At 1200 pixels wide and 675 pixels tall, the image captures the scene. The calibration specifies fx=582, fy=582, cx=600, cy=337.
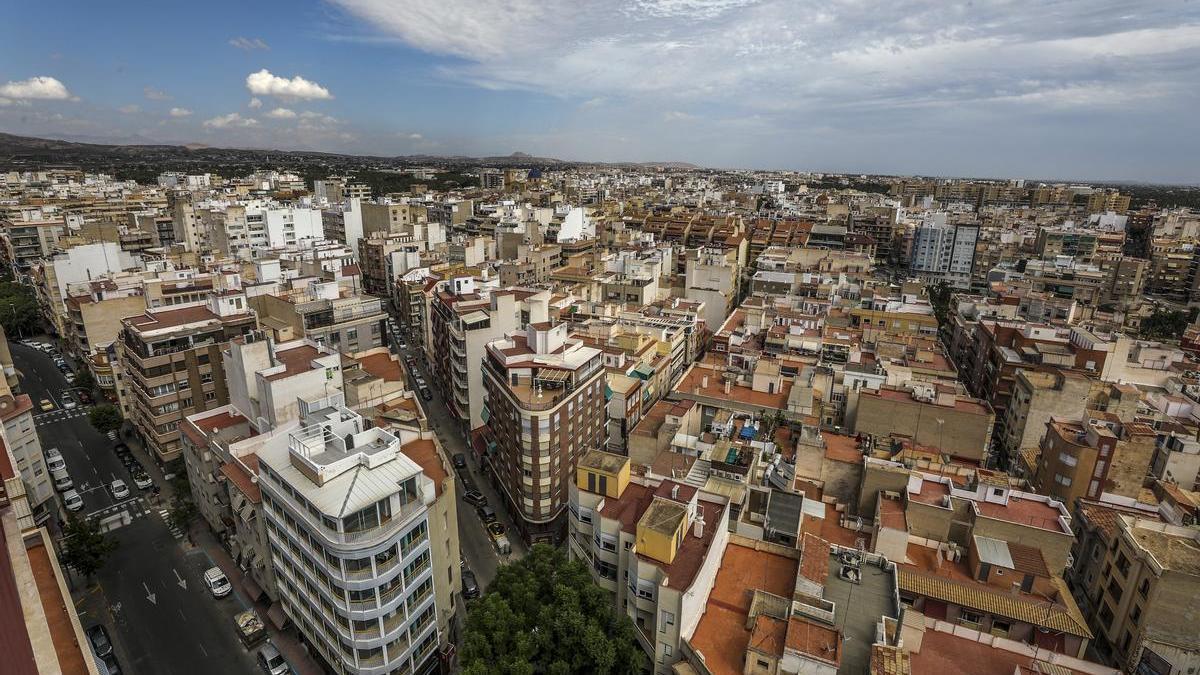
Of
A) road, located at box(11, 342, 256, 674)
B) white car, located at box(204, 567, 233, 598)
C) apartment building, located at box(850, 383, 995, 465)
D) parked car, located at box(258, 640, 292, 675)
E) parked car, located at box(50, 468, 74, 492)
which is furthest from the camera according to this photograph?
parked car, located at box(50, 468, 74, 492)

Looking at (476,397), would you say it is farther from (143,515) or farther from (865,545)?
(865,545)

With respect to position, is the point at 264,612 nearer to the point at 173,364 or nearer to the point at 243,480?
the point at 243,480

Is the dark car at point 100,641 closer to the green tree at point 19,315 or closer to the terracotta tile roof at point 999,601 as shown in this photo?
the terracotta tile roof at point 999,601

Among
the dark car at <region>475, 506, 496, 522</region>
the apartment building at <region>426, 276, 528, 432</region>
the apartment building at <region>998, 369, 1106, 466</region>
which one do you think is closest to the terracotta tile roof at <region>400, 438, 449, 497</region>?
the dark car at <region>475, 506, 496, 522</region>

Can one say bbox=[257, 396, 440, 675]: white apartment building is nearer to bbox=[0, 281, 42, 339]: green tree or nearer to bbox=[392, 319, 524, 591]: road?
bbox=[392, 319, 524, 591]: road

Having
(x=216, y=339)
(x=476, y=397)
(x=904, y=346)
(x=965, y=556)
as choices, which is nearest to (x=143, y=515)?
(x=216, y=339)

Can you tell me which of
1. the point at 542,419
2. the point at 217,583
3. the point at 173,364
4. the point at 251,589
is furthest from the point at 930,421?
the point at 173,364

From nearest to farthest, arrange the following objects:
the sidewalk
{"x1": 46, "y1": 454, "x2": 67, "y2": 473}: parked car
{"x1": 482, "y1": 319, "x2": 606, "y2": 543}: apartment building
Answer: the sidewalk
{"x1": 482, "y1": 319, "x2": 606, "y2": 543}: apartment building
{"x1": 46, "y1": 454, "x2": 67, "y2": 473}: parked car
